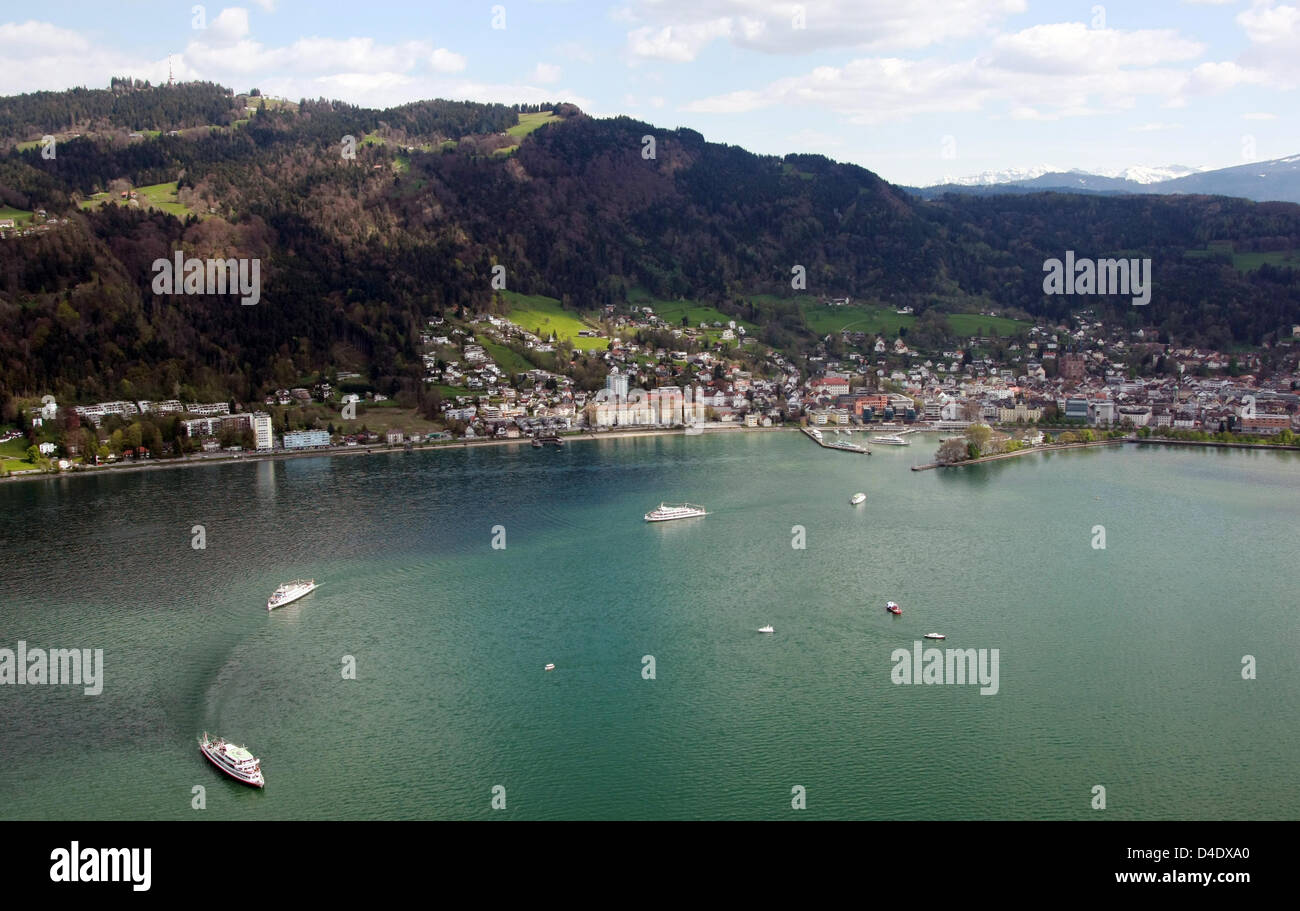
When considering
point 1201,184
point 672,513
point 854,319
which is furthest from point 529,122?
point 1201,184

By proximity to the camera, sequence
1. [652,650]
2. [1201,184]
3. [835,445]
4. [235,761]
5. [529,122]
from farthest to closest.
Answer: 1. [1201,184]
2. [529,122]
3. [835,445]
4. [652,650]
5. [235,761]

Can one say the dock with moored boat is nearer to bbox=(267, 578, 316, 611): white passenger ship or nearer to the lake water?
the lake water

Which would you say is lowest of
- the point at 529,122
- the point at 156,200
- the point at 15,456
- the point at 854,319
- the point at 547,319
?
the point at 15,456

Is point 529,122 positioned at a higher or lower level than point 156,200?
higher

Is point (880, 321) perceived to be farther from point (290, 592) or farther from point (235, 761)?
point (235, 761)

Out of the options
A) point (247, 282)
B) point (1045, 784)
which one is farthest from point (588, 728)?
point (247, 282)

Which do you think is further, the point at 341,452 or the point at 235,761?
the point at 341,452

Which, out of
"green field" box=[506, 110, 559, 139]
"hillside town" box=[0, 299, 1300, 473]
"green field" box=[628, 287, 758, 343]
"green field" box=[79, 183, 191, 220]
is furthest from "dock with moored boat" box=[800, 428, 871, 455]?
"green field" box=[506, 110, 559, 139]

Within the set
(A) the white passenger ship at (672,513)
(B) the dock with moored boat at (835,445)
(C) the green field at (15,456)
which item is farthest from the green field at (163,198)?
(A) the white passenger ship at (672,513)
